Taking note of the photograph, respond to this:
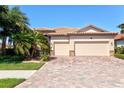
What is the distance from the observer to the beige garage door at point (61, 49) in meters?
30.7

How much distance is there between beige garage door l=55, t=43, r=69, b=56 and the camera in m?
30.7

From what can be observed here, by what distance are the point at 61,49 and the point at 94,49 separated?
3.97 meters

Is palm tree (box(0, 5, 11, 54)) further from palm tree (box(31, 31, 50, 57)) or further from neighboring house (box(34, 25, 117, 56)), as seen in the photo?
neighboring house (box(34, 25, 117, 56))

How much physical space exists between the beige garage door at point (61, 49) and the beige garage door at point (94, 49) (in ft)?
5.67

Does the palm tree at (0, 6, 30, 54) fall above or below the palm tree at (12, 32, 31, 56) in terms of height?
above

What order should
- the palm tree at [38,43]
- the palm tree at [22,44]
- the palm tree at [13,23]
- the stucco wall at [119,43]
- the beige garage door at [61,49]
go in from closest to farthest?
the palm tree at [22,44] → the palm tree at [38,43] → the palm tree at [13,23] → the beige garage door at [61,49] → the stucco wall at [119,43]

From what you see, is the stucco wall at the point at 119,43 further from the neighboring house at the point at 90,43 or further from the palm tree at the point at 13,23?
the palm tree at the point at 13,23

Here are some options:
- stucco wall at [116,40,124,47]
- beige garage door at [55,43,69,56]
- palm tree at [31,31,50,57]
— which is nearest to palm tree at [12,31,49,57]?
palm tree at [31,31,50,57]

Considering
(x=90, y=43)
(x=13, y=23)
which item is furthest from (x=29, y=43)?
(x=90, y=43)

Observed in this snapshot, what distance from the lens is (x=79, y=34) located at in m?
30.0

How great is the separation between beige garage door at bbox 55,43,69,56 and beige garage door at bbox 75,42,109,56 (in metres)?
1.73

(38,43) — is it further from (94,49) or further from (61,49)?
(94,49)

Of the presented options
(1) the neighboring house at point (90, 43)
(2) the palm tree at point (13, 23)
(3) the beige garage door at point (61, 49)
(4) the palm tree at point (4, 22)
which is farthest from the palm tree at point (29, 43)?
(3) the beige garage door at point (61, 49)
